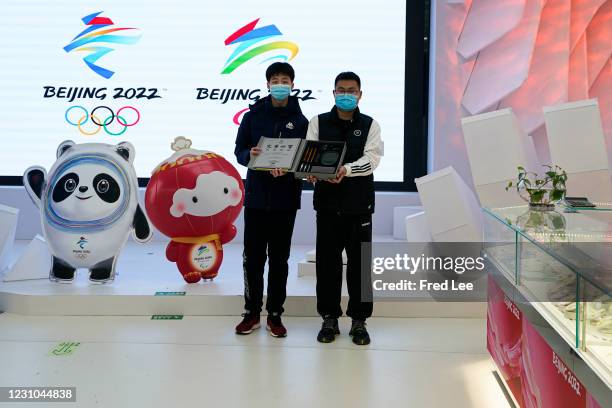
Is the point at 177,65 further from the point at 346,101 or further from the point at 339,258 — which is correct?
the point at 339,258

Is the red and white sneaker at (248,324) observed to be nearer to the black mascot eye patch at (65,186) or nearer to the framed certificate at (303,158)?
the framed certificate at (303,158)

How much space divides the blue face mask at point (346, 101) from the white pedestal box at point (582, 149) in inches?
62.8

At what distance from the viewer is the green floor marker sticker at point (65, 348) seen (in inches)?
159

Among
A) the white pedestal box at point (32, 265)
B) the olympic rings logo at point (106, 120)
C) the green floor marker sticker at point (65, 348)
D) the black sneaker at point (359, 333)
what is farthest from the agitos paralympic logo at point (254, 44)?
the green floor marker sticker at point (65, 348)

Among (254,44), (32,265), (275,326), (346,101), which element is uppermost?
(254,44)

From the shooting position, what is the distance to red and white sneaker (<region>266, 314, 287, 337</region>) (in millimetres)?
4270

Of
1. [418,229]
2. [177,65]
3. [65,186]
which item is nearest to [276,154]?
[65,186]

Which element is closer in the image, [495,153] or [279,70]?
[279,70]

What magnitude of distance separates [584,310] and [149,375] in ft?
7.22

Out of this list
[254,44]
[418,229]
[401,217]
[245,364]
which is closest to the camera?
[245,364]

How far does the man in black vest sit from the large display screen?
10.2 feet

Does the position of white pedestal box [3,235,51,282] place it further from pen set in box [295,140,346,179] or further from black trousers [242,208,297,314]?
pen set in box [295,140,346,179]

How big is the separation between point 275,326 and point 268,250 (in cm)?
44

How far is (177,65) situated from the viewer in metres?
7.28
